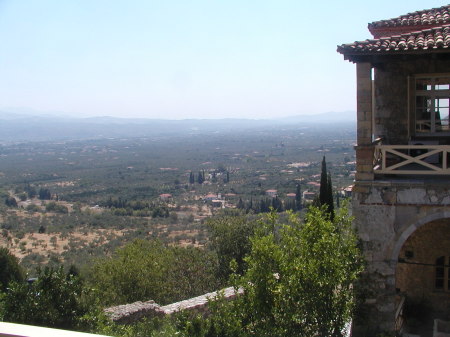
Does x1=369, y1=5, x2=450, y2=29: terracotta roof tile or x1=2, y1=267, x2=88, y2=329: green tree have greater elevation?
x1=369, y1=5, x2=450, y2=29: terracotta roof tile

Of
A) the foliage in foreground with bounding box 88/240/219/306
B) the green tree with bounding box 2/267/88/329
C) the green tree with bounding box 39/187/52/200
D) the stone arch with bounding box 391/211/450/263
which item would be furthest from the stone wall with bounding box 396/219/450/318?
the green tree with bounding box 39/187/52/200

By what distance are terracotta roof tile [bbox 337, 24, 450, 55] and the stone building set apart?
0.7 inches

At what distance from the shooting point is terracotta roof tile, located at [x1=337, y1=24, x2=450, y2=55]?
852 centimetres

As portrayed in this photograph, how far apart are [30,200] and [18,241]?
5104 centimetres

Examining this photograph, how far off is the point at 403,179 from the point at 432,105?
2.17m

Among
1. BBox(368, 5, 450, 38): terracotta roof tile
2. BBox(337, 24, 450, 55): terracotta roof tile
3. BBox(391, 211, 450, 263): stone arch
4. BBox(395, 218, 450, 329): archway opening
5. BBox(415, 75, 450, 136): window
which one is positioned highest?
BBox(368, 5, 450, 38): terracotta roof tile

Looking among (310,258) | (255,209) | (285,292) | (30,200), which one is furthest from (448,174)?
(30,200)

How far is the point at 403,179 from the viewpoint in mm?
8836

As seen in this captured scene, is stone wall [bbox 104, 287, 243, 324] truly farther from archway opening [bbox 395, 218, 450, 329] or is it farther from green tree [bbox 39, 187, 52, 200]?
green tree [bbox 39, 187, 52, 200]

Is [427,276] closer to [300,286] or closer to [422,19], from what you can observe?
[300,286]

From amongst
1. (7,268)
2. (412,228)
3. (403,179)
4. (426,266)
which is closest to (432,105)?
(403,179)

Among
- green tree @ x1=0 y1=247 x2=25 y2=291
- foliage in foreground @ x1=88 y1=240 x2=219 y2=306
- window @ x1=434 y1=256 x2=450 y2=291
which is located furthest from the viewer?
green tree @ x1=0 y1=247 x2=25 y2=291

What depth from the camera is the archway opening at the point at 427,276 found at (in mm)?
10664

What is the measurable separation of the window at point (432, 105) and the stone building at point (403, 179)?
Answer: 2 cm
